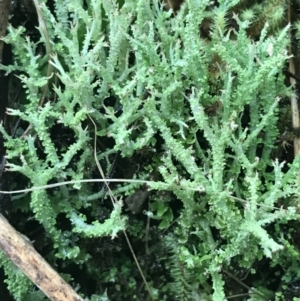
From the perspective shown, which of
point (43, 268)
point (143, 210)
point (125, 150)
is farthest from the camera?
point (143, 210)

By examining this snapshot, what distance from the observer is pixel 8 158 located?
1302 mm

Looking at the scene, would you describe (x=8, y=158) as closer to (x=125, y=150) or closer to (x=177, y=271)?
(x=125, y=150)

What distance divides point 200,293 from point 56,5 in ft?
3.07

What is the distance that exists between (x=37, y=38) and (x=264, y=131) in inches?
29.8

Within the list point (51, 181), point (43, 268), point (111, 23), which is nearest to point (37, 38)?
point (111, 23)

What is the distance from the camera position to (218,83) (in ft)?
4.33

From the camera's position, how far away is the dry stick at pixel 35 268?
1165mm

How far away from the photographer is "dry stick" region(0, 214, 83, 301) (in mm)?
1165

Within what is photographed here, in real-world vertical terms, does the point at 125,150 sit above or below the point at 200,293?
above

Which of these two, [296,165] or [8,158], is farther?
[8,158]

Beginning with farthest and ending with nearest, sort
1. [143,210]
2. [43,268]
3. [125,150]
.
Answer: [143,210] → [125,150] → [43,268]

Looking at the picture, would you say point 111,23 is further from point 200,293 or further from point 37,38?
point 200,293

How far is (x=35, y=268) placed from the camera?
3.85 ft

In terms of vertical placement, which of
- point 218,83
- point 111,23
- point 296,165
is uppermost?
point 111,23
